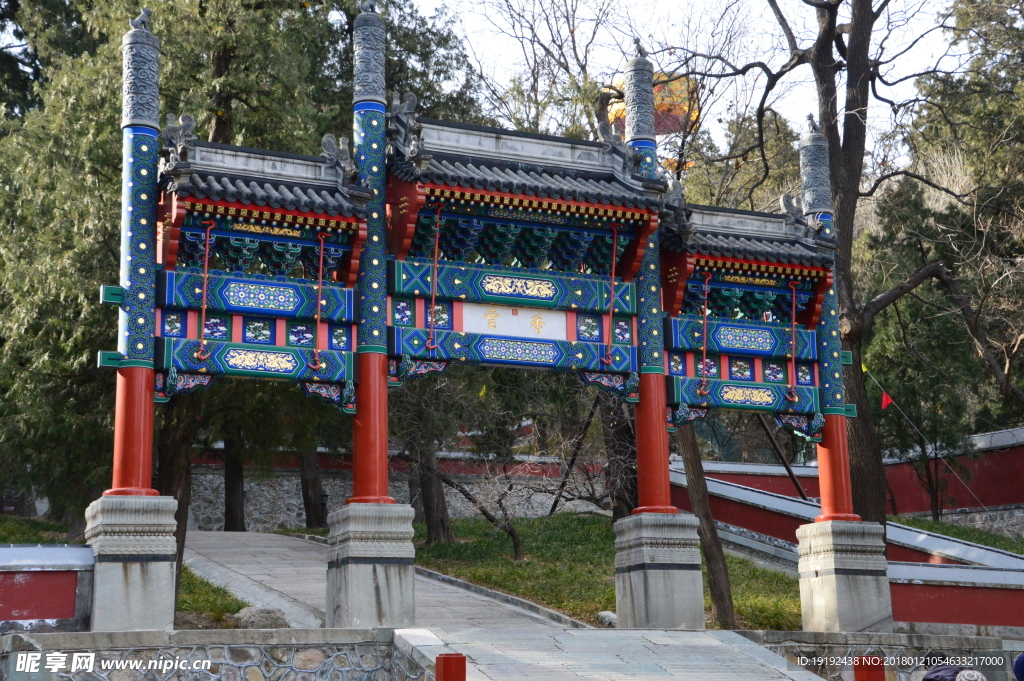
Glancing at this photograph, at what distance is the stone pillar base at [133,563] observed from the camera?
10.8 metres

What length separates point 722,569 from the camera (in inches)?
620

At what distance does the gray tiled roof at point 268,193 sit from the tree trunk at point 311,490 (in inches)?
595

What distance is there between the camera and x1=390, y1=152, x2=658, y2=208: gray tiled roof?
1272 cm

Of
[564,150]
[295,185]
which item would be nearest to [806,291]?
[564,150]

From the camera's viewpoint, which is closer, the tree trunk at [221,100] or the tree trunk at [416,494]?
the tree trunk at [221,100]

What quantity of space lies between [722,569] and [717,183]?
41.5 feet

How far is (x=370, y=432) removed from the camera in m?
12.4

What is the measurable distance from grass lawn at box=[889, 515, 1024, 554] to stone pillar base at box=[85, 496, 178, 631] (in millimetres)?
16753

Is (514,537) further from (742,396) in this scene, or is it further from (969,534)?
(969,534)

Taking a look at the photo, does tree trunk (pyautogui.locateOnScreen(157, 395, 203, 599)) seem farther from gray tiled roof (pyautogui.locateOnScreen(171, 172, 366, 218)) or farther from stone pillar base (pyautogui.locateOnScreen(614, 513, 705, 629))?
stone pillar base (pyautogui.locateOnScreen(614, 513, 705, 629))

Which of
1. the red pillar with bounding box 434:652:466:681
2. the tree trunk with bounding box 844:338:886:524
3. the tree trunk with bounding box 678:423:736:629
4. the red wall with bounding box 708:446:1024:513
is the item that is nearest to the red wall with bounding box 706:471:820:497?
the red wall with bounding box 708:446:1024:513

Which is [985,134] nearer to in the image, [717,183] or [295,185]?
[717,183]

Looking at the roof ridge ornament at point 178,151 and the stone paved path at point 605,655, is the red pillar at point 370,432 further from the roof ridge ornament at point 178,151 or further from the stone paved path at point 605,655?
the roof ridge ornament at point 178,151

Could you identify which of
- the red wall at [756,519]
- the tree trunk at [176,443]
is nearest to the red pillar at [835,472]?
the red wall at [756,519]
